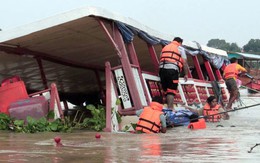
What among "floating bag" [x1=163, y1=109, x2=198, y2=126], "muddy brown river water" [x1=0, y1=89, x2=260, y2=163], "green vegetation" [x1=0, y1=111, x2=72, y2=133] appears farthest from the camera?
"floating bag" [x1=163, y1=109, x2=198, y2=126]

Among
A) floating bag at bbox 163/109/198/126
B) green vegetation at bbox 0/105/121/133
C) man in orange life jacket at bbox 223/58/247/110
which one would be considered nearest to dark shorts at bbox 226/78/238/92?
man in orange life jacket at bbox 223/58/247/110

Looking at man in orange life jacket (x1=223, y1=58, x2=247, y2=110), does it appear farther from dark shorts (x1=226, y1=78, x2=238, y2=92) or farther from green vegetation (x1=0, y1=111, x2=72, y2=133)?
green vegetation (x1=0, y1=111, x2=72, y2=133)

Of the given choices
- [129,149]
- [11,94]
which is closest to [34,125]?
[11,94]

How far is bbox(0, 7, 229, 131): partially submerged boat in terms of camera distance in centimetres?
847

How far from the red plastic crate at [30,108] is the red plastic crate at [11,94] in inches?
20.6

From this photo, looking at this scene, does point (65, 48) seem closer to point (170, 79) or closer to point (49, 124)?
point (170, 79)

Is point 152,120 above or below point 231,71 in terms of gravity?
below

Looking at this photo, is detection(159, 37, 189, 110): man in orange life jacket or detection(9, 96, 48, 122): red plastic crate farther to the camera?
detection(159, 37, 189, 110): man in orange life jacket

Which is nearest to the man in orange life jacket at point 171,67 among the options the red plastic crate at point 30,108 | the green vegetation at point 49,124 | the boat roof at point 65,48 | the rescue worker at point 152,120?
the boat roof at point 65,48

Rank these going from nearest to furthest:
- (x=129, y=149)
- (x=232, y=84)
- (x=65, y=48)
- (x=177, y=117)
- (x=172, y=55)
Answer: (x=129, y=149) < (x=177, y=117) < (x=172, y=55) < (x=65, y=48) < (x=232, y=84)

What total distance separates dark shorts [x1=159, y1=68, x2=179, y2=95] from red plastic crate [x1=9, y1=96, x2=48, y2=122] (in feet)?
8.62

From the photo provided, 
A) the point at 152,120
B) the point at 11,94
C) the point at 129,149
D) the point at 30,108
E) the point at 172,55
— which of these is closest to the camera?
the point at 129,149

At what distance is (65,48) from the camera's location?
10969mm

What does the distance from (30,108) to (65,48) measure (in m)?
2.91
